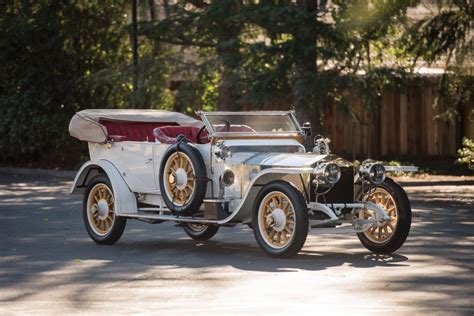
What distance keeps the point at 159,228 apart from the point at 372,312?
7.35 m

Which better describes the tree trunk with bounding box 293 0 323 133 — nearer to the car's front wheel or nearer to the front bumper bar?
the front bumper bar

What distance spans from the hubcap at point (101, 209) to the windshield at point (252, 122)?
1.45 metres

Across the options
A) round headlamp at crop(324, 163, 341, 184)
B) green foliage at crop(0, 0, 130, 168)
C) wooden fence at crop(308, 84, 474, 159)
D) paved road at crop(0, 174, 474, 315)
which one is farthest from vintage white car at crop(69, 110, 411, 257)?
wooden fence at crop(308, 84, 474, 159)

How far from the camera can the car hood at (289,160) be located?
12258 millimetres

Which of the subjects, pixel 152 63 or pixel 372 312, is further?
pixel 152 63

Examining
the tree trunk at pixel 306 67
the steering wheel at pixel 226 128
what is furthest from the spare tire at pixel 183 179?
the tree trunk at pixel 306 67

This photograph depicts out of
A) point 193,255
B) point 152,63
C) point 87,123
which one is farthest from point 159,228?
point 152,63

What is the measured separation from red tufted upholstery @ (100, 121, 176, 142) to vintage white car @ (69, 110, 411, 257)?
1 cm

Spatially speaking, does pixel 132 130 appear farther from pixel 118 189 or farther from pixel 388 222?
pixel 388 222

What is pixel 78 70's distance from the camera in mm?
32156

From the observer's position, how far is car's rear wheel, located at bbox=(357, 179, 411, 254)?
12.3 metres

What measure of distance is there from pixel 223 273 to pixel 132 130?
418cm

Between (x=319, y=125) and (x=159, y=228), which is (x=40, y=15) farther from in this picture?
(x=159, y=228)

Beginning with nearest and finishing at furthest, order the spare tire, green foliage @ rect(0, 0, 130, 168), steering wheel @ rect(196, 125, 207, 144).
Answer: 1. the spare tire
2. steering wheel @ rect(196, 125, 207, 144)
3. green foliage @ rect(0, 0, 130, 168)
